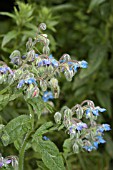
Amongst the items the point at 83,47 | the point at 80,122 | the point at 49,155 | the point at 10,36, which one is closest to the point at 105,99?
the point at 83,47

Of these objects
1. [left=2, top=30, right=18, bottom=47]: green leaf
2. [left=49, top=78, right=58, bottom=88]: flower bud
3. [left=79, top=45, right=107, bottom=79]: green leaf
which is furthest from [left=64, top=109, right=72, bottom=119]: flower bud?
[left=79, top=45, right=107, bottom=79]: green leaf

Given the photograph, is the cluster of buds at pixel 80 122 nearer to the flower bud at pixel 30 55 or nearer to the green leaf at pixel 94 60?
the flower bud at pixel 30 55

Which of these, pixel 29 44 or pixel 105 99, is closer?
pixel 29 44

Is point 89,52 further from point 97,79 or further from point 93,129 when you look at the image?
point 93,129

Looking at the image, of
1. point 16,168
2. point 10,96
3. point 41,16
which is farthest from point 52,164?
point 41,16

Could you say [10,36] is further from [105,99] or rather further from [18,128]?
[18,128]

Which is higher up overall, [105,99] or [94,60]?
[94,60]
